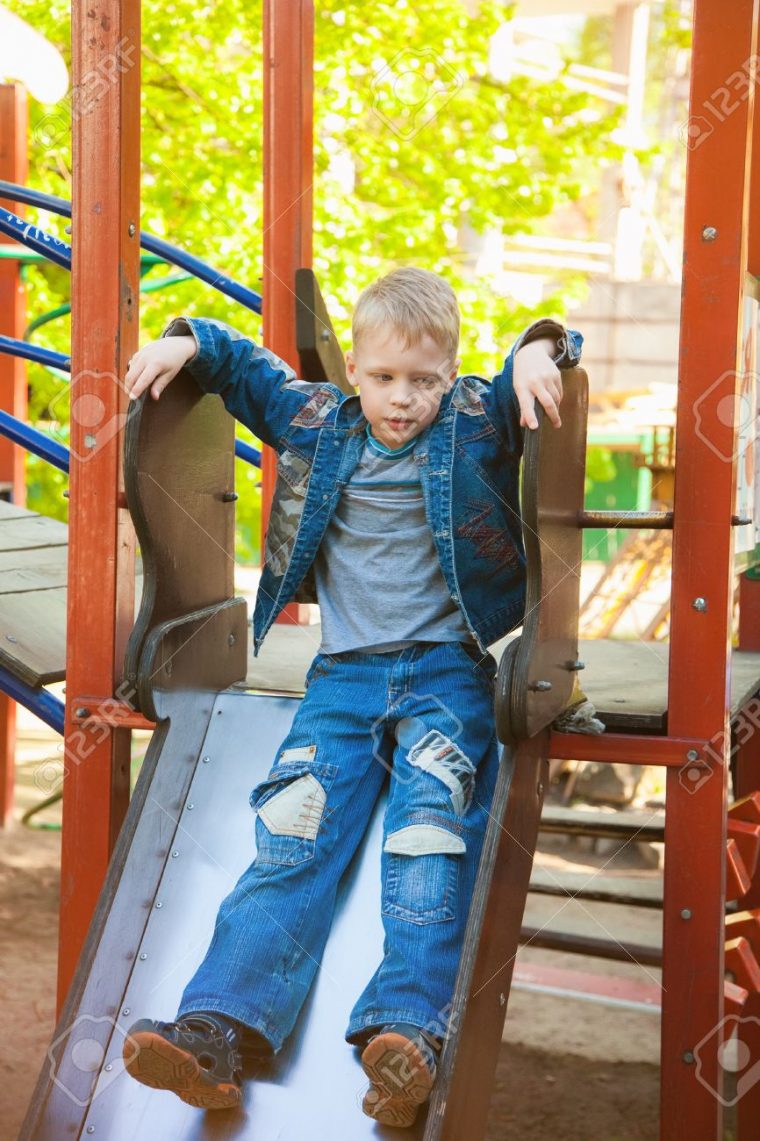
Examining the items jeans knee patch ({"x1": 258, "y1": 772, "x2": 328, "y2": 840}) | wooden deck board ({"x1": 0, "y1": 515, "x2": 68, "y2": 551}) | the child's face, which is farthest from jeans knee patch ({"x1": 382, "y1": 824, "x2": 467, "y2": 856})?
wooden deck board ({"x1": 0, "y1": 515, "x2": 68, "y2": 551})

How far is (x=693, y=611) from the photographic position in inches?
98.6

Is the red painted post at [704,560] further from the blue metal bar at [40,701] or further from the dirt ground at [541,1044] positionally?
the dirt ground at [541,1044]

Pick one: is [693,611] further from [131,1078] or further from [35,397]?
[35,397]

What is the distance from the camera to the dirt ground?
13.0 feet

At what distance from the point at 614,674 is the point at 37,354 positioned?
1.80 m

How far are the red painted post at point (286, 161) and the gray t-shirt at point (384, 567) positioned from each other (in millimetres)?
1431

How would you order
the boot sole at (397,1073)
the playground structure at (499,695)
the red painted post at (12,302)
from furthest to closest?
the red painted post at (12,302) < the playground structure at (499,695) < the boot sole at (397,1073)

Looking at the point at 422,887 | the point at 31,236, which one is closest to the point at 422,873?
the point at 422,887

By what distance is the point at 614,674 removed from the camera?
328 cm

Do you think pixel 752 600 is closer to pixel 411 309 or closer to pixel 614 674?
pixel 614 674

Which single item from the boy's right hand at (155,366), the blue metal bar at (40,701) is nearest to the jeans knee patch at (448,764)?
the boy's right hand at (155,366)

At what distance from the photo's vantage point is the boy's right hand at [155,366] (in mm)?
2426

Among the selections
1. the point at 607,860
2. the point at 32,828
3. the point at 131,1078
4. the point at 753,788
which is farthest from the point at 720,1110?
the point at 32,828

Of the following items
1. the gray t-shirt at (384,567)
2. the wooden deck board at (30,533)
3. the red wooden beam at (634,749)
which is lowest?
the red wooden beam at (634,749)
